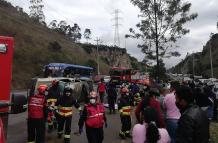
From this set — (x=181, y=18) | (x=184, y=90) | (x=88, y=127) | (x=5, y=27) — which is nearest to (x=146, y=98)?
(x=88, y=127)

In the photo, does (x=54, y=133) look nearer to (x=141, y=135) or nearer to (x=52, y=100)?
(x=52, y=100)

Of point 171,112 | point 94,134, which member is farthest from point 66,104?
point 171,112

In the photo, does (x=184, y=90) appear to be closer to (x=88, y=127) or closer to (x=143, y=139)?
(x=143, y=139)

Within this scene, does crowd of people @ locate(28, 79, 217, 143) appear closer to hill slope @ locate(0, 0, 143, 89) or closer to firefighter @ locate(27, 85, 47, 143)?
firefighter @ locate(27, 85, 47, 143)

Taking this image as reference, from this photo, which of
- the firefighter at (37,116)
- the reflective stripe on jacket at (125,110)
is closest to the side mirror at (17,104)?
the firefighter at (37,116)

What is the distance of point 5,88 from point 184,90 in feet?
9.80

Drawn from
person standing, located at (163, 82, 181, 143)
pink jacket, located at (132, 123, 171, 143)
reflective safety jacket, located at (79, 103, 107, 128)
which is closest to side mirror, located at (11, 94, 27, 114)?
pink jacket, located at (132, 123, 171, 143)

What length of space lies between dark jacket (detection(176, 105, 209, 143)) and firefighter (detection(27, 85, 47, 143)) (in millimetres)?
7743

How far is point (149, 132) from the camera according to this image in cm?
664

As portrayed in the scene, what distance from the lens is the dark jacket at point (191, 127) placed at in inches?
210

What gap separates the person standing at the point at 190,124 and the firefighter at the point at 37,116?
755 centimetres

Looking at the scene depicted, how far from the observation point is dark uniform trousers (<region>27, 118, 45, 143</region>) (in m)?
12.7

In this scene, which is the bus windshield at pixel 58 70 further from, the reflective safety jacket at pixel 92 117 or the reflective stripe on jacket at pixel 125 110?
the reflective safety jacket at pixel 92 117

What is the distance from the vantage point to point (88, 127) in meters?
11.4
